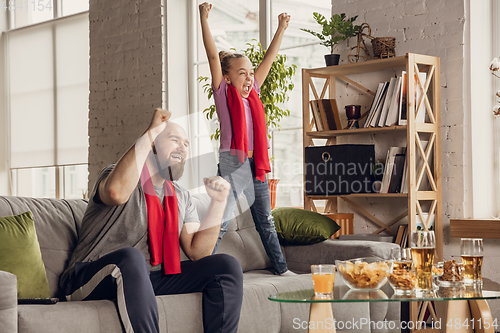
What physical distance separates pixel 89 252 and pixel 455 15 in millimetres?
2567

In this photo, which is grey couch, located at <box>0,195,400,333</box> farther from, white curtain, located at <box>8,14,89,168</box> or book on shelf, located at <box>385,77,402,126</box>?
white curtain, located at <box>8,14,89,168</box>

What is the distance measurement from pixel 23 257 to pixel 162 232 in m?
0.49

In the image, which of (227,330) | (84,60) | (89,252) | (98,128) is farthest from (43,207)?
(84,60)

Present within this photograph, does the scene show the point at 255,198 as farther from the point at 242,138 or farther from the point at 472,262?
the point at 472,262

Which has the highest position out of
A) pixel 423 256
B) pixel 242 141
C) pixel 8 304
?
pixel 242 141

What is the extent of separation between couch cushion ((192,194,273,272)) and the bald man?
0.65 meters

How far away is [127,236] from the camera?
207 centimetres

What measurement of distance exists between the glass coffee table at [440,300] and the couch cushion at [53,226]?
933mm

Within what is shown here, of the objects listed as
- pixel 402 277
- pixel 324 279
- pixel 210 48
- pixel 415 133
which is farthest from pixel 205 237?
pixel 415 133

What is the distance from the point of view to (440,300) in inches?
62.9

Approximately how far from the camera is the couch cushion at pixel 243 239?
115 inches

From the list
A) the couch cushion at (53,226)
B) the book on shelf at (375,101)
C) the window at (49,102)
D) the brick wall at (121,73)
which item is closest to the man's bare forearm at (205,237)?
the couch cushion at (53,226)

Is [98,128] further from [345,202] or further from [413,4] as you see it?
[413,4]

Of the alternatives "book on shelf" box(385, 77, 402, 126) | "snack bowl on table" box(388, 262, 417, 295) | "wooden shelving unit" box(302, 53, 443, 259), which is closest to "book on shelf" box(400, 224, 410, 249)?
"wooden shelving unit" box(302, 53, 443, 259)
